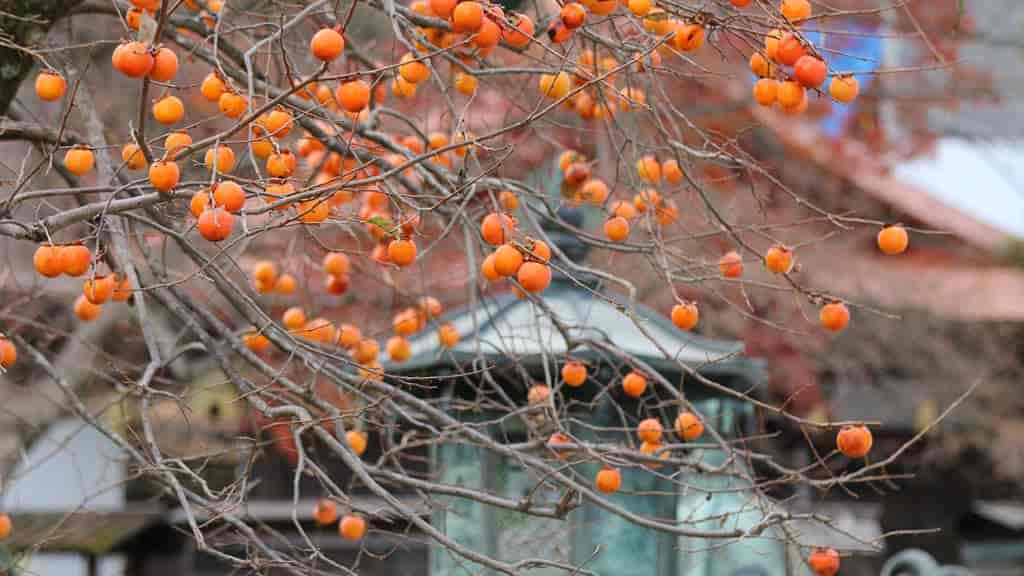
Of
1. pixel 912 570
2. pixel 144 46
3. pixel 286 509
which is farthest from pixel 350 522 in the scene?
pixel 286 509

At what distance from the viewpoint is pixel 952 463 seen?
29.2ft

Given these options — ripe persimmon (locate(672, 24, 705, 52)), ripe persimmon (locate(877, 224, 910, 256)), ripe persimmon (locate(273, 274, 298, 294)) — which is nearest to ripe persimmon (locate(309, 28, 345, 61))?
ripe persimmon (locate(672, 24, 705, 52))

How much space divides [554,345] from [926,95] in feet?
22.8

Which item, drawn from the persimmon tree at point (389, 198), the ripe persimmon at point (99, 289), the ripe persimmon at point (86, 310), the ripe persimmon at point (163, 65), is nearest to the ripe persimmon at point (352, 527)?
the persimmon tree at point (389, 198)

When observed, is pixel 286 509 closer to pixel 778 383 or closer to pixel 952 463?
pixel 778 383

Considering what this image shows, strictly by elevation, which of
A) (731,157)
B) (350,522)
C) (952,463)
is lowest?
(350,522)

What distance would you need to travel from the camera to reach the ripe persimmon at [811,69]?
8.38ft

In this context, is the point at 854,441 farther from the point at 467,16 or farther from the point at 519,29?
the point at 467,16

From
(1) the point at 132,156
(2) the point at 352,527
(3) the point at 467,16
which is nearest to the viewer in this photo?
(3) the point at 467,16

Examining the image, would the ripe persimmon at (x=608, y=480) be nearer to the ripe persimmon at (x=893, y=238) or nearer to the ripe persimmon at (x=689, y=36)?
the ripe persimmon at (x=893, y=238)

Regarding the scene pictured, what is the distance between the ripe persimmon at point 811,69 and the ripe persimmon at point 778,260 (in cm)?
55

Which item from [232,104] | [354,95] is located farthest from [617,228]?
[232,104]

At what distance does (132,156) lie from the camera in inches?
101

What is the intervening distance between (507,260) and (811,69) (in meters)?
0.72
